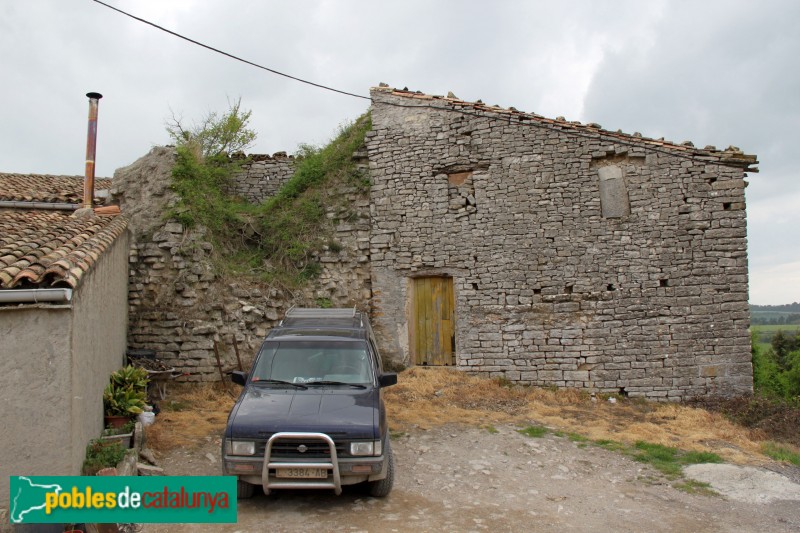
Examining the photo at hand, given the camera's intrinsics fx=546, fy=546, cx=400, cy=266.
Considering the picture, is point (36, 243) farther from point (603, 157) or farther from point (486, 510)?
point (603, 157)

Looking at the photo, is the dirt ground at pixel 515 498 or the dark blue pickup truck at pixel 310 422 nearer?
the dark blue pickup truck at pixel 310 422

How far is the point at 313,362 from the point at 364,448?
1.48m

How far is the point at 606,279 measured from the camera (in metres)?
10.9

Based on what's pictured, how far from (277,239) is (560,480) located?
26.0ft

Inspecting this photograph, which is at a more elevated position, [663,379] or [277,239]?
[277,239]

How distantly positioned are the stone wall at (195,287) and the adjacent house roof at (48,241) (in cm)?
106

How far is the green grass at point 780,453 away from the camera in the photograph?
24.9 feet

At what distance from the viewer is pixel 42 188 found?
40.4ft

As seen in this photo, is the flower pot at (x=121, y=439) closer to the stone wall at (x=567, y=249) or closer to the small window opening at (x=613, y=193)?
the stone wall at (x=567, y=249)

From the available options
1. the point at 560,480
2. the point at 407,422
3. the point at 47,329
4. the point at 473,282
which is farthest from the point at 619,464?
the point at 47,329

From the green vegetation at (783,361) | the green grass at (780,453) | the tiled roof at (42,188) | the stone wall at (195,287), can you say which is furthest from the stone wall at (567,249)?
the green vegetation at (783,361)

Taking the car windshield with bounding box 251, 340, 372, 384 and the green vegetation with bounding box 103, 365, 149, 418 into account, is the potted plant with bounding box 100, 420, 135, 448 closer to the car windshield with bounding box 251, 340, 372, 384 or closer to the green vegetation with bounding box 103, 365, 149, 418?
the green vegetation with bounding box 103, 365, 149, 418

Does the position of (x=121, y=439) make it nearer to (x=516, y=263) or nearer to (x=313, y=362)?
(x=313, y=362)

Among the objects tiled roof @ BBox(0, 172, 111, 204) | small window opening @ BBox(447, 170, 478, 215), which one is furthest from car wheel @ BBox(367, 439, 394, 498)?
tiled roof @ BBox(0, 172, 111, 204)
